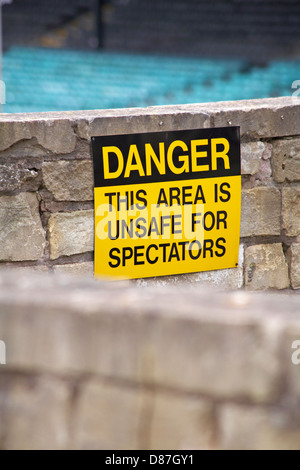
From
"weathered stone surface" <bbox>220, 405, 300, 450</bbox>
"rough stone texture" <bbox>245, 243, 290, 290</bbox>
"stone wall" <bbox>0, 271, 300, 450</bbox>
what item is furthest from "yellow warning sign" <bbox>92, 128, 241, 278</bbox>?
"weathered stone surface" <bbox>220, 405, 300, 450</bbox>

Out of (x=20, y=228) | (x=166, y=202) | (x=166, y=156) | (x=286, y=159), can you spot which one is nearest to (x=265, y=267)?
(x=286, y=159)

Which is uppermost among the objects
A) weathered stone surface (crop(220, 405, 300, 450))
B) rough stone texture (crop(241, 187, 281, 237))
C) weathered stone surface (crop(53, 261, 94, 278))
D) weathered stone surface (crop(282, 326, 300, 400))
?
rough stone texture (crop(241, 187, 281, 237))

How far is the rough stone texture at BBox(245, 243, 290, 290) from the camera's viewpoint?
448cm

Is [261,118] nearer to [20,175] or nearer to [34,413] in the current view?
[20,175]

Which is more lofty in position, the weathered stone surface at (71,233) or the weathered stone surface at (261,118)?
the weathered stone surface at (261,118)

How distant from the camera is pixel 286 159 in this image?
4398mm

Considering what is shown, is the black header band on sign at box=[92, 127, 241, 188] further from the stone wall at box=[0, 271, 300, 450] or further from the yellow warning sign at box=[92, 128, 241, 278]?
the stone wall at box=[0, 271, 300, 450]

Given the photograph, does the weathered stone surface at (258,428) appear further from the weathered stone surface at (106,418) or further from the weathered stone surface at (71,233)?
the weathered stone surface at (71,233)

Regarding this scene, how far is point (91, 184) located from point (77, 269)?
44 cm

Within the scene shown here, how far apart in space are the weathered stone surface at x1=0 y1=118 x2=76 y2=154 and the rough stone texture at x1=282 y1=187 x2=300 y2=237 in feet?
4.11

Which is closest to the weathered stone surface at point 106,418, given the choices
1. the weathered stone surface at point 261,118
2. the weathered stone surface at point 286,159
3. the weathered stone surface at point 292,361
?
the weathered stone surface at point 292,361

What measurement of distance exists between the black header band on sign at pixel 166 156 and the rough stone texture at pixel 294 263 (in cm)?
59

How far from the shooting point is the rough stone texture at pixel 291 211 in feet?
14.6

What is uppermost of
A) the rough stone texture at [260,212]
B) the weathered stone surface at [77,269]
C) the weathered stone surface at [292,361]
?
the rough stone texture at [260,212]
